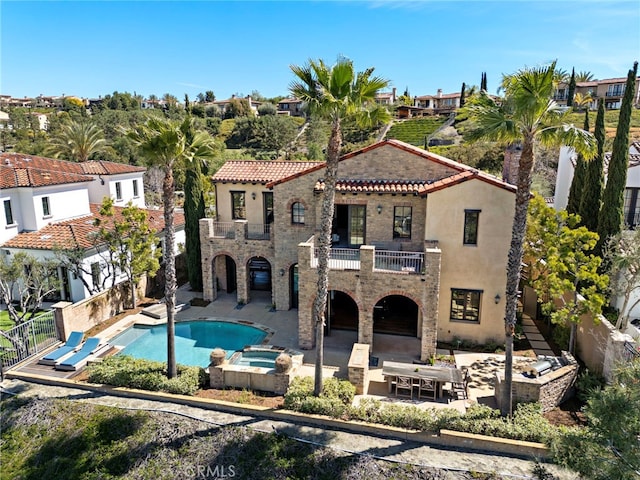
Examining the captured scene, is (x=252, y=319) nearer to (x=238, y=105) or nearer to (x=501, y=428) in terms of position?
(x=501, y=428)

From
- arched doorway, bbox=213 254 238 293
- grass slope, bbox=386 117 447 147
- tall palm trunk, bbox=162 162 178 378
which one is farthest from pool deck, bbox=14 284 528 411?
grass slope, bbox=386 117 447 147

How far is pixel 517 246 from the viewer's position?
1324cm

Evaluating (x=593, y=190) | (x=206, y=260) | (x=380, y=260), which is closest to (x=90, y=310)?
(x=206, y=260)

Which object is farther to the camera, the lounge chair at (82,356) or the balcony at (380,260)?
the balcony at (380,260)

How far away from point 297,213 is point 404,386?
12.1m

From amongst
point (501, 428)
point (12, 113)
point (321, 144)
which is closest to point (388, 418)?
point (501, 428)

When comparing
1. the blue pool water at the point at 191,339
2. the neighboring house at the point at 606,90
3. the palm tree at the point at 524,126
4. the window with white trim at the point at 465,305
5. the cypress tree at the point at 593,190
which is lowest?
the blue pool water at the point at 191,339

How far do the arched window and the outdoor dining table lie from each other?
10665 mm

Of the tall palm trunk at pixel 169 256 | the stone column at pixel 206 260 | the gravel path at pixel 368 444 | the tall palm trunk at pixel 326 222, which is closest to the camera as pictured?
the gravel path at pixel 368 444

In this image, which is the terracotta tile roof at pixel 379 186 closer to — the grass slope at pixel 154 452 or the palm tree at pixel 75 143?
the grass slope at pixel 154 452

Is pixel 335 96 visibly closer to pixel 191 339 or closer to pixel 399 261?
pixel 399 261

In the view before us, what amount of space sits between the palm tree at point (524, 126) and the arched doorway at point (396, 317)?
31.1ft

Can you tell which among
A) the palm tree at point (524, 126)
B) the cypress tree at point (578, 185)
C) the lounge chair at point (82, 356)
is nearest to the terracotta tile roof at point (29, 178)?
the lounge chair at point (82, 356)

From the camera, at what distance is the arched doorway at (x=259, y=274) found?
30.2 meters
